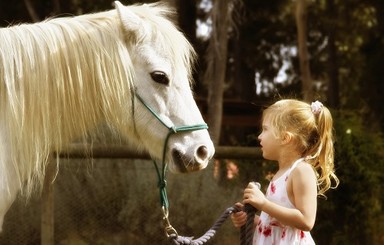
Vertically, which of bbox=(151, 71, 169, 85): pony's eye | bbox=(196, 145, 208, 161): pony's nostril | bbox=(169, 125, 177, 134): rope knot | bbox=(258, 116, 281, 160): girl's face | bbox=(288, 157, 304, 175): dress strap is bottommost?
bbox=(196, 145, 208, 161): pony's nostril

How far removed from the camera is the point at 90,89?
315cm

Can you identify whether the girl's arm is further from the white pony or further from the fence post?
the fence post

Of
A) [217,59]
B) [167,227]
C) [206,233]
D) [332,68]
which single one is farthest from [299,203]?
[332,68]

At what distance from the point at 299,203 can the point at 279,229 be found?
0.64ft

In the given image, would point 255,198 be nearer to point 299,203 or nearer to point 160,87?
point 299,203

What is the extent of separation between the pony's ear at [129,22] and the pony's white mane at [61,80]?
0.03 meters

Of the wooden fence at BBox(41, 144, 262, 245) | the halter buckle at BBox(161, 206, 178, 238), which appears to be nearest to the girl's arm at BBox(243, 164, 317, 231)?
the halter buckle at BBox(161, 206, 178, 238)

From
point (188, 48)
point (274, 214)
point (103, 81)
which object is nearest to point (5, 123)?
point (103, 81)

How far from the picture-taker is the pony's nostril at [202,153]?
3.12 metres

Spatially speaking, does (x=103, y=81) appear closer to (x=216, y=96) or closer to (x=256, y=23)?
(x=216, y=96)

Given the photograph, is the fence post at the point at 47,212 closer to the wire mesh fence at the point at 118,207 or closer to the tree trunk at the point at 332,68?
the wire mesh fence at the point at 118,207

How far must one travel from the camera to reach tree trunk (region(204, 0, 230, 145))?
8.05 meters

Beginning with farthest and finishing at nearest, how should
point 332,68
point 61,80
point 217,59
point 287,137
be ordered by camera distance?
1. point 332,68
2. point 217,59
3. point 61,80
4. point 287,137

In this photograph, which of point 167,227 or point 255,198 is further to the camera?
point 167,227
